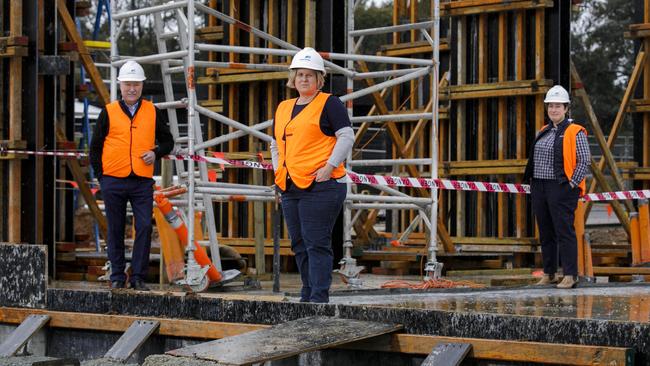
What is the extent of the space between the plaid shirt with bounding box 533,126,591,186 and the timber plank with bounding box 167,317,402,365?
4.43m

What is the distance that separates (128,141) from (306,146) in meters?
2.81

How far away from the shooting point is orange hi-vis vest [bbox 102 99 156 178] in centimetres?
1248

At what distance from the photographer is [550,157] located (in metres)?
13.1

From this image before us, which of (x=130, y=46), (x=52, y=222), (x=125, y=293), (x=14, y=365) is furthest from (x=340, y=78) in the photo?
(x=130, y=46)

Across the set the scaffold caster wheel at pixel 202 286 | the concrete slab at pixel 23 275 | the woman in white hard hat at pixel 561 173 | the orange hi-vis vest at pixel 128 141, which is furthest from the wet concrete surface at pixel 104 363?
the woman in white hard hat at pixel 561 173

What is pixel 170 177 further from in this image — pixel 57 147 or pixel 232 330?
pixel 232 330

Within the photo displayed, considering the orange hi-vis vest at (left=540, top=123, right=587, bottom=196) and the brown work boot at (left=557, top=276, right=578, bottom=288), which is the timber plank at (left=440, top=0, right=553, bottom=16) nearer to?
the orange hi-vis vest at (left=540, top=123, right=587, bottom=196)

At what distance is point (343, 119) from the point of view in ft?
33.7

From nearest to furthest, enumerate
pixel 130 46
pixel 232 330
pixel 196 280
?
pixel 232 330
pixel 196 280
pixel 130 46

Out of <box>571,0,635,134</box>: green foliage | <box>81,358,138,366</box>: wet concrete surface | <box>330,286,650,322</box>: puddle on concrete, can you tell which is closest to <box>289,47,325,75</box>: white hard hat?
<box>330,286,650,322</box>: puddle on concrete

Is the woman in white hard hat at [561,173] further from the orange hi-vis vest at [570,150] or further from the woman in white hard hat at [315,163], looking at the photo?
Answer: the woman in white hard hat at [315,163]

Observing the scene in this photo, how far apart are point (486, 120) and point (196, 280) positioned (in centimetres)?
668

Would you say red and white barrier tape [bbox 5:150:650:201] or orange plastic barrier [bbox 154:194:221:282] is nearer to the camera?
orange plastic barrier [bbox 154:194:221:282]

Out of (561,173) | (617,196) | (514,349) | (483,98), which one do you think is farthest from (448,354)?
(483,98)
